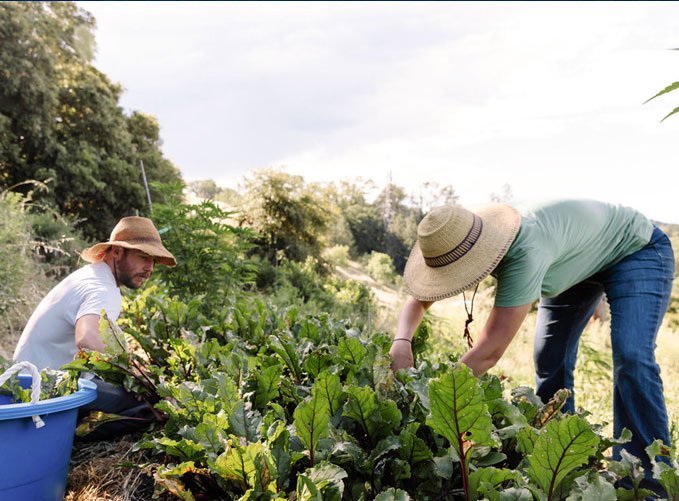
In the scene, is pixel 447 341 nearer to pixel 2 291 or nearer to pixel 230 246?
pixel 230 246

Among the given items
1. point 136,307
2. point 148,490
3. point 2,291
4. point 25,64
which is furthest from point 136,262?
point 25,64

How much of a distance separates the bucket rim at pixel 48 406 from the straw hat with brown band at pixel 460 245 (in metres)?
1.38

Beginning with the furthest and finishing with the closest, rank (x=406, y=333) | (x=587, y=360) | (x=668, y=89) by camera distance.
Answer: (x=587, y=360), (x=406, y=333), (x=668, y=89)

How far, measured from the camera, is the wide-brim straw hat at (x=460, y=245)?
6.35ft

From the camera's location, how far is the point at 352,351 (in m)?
1.66

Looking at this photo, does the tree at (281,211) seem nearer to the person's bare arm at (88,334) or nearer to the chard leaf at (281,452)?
the person's bare arm at (88,334)

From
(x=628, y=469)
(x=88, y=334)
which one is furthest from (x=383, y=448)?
(x=88, y=334)

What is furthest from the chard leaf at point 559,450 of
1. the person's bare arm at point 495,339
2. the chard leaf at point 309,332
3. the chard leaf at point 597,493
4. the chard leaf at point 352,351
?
the chard leaf at point 309,332

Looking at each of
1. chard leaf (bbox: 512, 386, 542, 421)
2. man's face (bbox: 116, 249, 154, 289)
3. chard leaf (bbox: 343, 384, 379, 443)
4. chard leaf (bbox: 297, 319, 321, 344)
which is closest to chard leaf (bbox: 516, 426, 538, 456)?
chard leaf (bbox: 512, 386, 542, 421)

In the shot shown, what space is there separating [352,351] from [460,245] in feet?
2.27

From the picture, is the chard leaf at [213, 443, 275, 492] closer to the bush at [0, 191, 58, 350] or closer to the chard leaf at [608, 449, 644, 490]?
the chard leaf at [608, 449, 644, 490]

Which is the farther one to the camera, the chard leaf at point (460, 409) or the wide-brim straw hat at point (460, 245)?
the wide-brim straw hat at point (460, 245)

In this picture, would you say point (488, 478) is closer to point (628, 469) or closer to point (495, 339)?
point (628, 469)

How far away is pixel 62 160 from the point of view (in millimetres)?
13078
